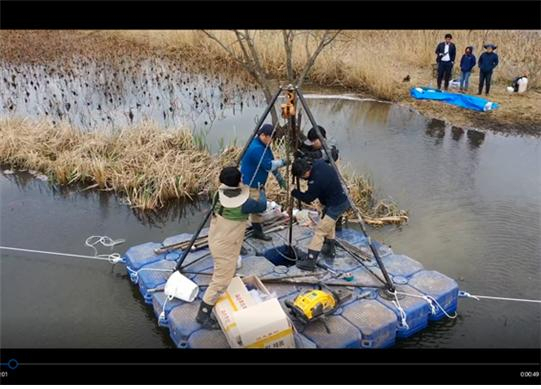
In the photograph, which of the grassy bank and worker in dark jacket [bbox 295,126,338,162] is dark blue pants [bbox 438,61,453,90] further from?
worker in dark jacket [bbox 295,126,338,162]

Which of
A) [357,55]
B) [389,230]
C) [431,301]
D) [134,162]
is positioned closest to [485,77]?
[357,55]

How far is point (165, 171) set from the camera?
29.0ft

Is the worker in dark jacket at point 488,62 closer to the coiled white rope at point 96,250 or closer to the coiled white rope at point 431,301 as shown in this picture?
the coiled white rope at point 431,301

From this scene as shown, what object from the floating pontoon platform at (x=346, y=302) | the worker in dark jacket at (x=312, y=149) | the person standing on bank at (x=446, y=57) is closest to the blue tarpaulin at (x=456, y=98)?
the person standing on bank at (x=446, y=57)

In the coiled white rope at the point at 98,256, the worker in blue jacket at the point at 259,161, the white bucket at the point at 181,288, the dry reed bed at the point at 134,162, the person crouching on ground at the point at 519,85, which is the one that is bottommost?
the coiled white rope at the point at 98,256

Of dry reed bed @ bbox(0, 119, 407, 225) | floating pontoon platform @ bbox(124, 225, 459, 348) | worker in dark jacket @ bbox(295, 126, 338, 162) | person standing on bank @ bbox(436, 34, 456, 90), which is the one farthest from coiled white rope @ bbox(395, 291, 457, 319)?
person standing on bank @ bbox(436, 34, 456, 90)

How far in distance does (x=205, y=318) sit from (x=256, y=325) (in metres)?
0.68

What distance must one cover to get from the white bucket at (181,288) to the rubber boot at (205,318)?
389 mm

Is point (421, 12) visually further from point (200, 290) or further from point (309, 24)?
point (200, 290)

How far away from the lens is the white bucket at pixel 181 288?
563 centimetres

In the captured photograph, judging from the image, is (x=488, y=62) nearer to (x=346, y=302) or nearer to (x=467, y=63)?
(x=467, y=63)

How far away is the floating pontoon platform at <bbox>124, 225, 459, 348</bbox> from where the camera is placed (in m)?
5.18

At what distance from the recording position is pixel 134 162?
935 cm

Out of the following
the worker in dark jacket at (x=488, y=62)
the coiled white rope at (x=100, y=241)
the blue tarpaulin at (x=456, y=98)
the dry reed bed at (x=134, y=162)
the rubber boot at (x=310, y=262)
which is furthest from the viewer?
the worker in dark jacket at (x=488, y=62)
